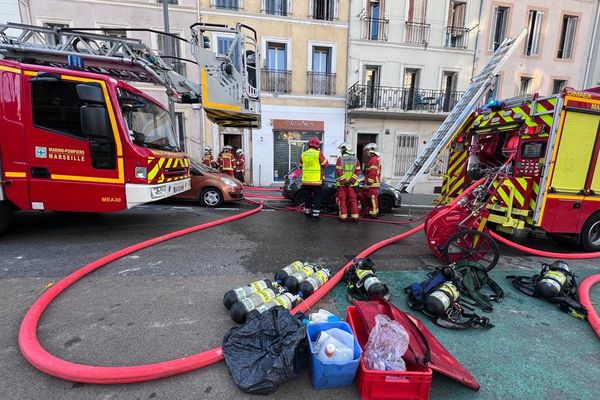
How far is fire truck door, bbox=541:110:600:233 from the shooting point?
455cm

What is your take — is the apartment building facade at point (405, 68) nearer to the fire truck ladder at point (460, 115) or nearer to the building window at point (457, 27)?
the building window at point (457, 27)

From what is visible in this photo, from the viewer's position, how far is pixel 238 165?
1220cm

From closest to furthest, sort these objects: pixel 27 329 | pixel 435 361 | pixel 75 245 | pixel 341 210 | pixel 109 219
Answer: pixel 435 361 < pixel 27 329 < pixel 75 245 < pixel 109 219 < pixel 341 210

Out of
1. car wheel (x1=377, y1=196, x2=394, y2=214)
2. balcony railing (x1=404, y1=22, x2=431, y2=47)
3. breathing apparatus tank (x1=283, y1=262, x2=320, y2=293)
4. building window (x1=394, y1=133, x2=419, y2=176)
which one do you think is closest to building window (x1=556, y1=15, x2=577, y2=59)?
balcony railing (x1=404, y1=22, x2=431, y2=47)

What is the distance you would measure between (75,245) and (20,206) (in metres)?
1.12

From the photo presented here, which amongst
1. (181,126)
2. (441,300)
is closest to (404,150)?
(181,126)

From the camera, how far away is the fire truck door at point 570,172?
14.9ft

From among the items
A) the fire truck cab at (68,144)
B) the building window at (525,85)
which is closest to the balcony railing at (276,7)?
the fire truck cab at (68,144)

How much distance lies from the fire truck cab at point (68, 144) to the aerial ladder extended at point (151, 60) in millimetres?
975

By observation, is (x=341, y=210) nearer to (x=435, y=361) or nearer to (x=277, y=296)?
(x=277, y=296)

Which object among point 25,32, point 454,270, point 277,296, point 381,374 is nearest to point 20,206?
point 25,32

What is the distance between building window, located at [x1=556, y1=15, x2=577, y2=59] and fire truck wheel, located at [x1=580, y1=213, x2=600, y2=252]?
15968 mm

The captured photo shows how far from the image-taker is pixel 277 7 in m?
13.9

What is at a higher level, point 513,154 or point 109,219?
point 513,154
